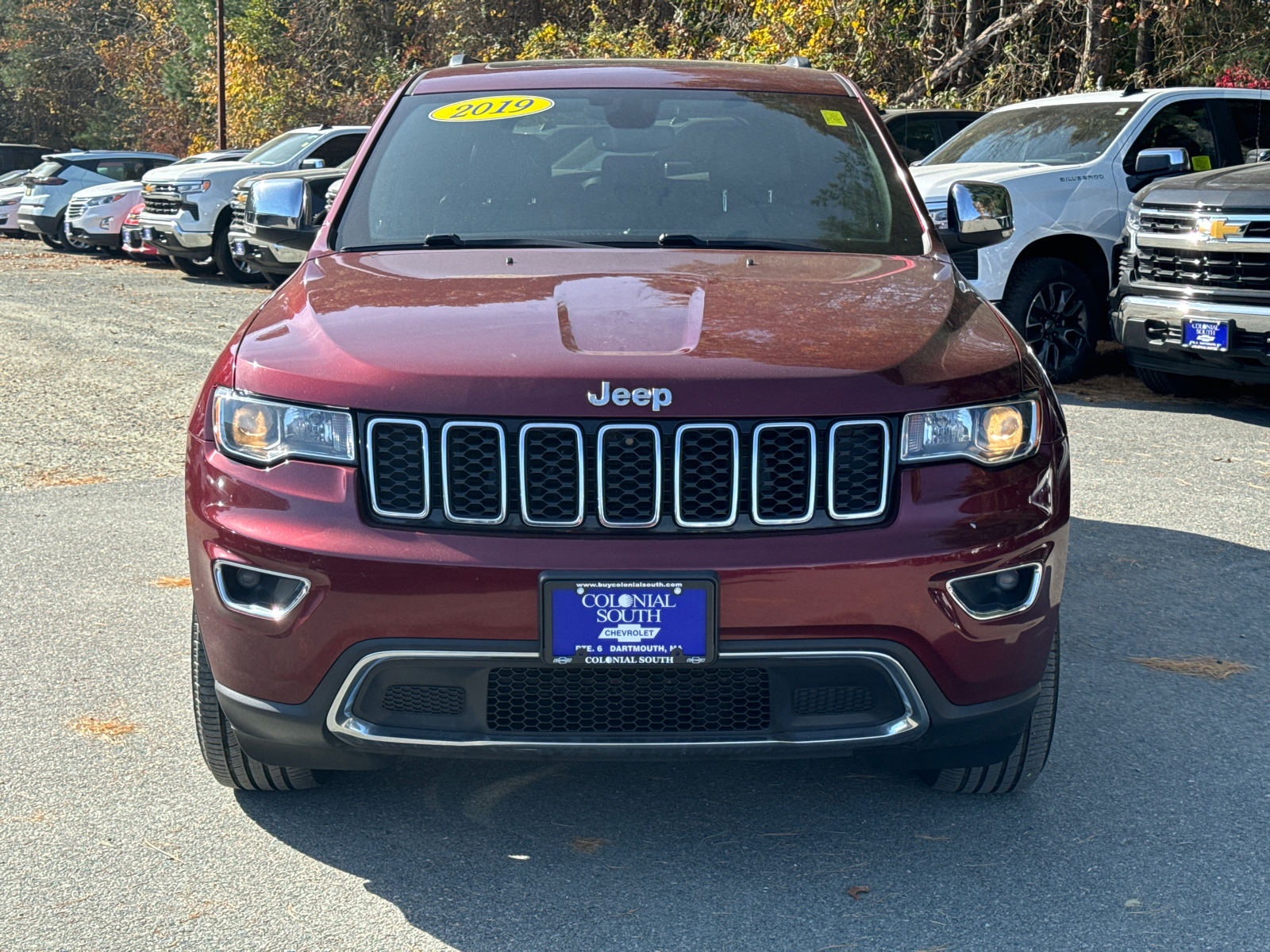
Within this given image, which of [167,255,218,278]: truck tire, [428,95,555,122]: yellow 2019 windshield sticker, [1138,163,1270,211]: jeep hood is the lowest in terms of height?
[167,255,218,278]: truck tire

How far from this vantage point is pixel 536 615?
2.70m

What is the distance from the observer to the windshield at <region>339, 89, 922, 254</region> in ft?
12.9

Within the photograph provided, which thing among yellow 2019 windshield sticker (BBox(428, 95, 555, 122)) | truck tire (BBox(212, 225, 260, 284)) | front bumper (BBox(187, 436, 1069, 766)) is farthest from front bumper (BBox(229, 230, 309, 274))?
front bumper (BBox(187, 436, 1069, 766))

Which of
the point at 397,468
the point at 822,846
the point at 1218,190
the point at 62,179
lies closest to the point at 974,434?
the point at 822,846

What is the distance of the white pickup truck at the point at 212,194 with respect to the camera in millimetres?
16953

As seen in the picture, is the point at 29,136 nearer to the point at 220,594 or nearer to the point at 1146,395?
the point at 1146,395

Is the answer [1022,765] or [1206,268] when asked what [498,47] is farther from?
[1022,765]

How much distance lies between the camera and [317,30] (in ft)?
126

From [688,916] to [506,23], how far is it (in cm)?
3071

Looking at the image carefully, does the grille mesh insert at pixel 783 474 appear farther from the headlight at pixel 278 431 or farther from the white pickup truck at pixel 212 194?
the white pickup truck at pixel 212 194

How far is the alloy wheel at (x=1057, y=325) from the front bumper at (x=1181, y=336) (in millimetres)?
663

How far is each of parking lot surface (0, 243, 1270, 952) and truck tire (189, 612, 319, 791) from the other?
83 millimetres

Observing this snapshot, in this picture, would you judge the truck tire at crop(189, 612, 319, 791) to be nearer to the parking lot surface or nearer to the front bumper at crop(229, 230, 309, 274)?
the parking lot surface

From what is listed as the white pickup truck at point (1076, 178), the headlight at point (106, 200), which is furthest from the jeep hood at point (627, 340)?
the headlight at point (106, 200)
